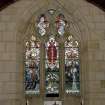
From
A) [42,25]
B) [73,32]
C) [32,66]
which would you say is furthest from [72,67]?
[42,25]

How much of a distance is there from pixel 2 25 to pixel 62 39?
141 cm

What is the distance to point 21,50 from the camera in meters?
9.28

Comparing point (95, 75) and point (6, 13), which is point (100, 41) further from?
point (6, 13)

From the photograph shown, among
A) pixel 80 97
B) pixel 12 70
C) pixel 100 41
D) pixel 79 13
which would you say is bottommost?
pixel 80 97

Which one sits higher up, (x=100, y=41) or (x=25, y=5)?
(x=25, y=5)

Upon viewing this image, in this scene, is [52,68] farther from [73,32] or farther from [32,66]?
[73,32]

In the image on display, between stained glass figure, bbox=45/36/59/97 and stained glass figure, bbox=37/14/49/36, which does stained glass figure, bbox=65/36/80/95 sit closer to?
stained glass figure, bbox=45/36/59/97

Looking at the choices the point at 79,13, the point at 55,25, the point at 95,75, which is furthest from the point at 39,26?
the point at 95,75

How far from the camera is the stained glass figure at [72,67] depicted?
9.34 meters

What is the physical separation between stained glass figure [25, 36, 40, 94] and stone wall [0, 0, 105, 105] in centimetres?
17

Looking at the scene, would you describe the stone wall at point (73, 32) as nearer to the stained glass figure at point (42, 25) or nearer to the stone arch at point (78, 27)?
the stone arch at point (78, 27)

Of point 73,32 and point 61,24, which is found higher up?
point 61,24

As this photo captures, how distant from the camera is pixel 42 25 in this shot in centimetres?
956

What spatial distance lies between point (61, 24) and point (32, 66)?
3.88 feet
